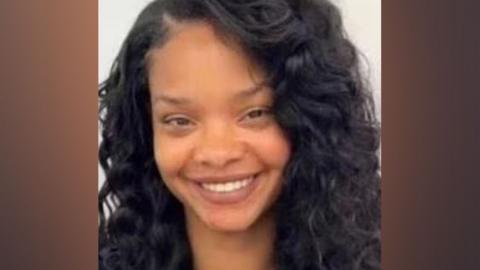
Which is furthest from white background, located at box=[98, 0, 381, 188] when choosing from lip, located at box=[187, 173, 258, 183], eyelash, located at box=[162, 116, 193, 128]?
lip, located at box=[187, 173, 258, 183]

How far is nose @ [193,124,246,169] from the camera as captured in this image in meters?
1.73

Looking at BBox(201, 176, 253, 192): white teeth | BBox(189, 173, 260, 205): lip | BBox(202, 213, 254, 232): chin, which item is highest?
BBox(201, 176, 253, 192): white teeth

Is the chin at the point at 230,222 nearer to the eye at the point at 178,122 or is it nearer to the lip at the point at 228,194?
the lip at the point at 228,194

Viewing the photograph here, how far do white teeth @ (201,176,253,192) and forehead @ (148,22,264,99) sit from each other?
179 mm

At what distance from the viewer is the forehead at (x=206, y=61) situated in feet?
5.61

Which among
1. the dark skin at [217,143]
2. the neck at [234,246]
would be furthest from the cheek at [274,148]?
the neck at [234,246]

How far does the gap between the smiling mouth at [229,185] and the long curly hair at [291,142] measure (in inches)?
2.7

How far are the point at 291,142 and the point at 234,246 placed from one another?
0.23m

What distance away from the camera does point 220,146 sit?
68.2 inches

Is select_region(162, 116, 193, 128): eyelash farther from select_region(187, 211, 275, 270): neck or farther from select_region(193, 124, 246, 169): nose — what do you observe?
select_region(187, 211, 275, 270): neck
